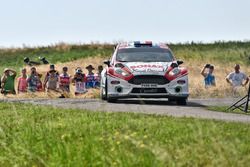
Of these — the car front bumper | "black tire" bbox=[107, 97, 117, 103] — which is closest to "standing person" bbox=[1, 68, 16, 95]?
"black tire" bbox=[107, 97, 117, 103]

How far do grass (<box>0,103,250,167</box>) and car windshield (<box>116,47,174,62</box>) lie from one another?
586 cm

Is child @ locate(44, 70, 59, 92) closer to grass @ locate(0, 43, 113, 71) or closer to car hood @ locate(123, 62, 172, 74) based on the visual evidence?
car hood @ locate(123, 62, 172, 74)

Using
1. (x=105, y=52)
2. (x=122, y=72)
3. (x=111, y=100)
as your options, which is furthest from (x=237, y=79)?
(x=105, y=52)

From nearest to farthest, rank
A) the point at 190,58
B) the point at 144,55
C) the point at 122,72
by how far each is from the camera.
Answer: the point at 122,72 → the point at 144,55 → the point at 190,58

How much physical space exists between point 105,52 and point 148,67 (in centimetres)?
3175

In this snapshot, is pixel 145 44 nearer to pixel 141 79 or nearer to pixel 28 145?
pixel 141 79

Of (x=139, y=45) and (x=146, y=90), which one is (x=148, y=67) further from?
(x=139, y=45)

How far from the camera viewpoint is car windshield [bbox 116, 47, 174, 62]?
728 inches

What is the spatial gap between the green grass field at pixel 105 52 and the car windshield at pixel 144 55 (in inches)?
926

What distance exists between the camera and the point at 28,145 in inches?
346

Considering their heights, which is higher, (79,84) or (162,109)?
(79,84)

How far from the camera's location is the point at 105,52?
49156 millimetres

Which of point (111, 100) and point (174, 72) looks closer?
point (174, 72)

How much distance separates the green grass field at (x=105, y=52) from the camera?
45300 mm
